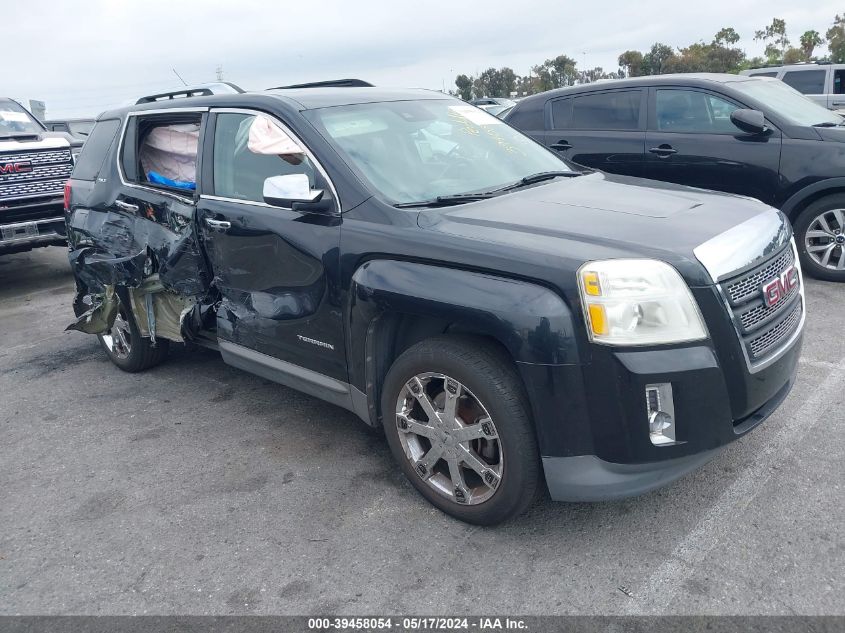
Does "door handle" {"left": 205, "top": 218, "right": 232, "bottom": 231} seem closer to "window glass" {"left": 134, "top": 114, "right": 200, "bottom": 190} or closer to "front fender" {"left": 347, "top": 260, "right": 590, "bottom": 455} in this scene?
"window glass" {"left": 134, "top": 114, "right": 200, "bottom": 190}

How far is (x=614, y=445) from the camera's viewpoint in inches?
105

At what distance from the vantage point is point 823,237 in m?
6.22

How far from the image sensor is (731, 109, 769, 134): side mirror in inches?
242

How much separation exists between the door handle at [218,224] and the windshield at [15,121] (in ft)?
19.2

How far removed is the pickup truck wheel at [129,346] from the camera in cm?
505

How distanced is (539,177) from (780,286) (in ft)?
4.41

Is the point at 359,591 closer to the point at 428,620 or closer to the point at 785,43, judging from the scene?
the point at 428,620

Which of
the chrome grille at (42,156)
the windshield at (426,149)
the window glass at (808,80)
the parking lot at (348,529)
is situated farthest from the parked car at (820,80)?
the chrome grille at (42,156)

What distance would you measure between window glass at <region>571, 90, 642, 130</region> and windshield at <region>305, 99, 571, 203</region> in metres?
3.18

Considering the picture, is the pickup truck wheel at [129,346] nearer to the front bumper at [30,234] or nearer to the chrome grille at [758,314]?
the front bumper at [30,234]

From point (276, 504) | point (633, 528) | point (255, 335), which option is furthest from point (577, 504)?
point (255, 335)

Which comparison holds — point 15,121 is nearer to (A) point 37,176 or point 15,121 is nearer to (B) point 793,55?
(A) point 37,176

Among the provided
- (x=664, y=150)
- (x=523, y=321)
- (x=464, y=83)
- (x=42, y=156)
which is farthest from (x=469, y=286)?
(x=464, y=83)

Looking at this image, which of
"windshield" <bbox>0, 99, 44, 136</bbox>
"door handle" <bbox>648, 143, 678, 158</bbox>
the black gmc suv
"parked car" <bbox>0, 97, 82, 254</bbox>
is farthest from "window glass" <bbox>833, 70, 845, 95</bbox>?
"windshield" <bbox>0, 99, 44, 136</bbox>
